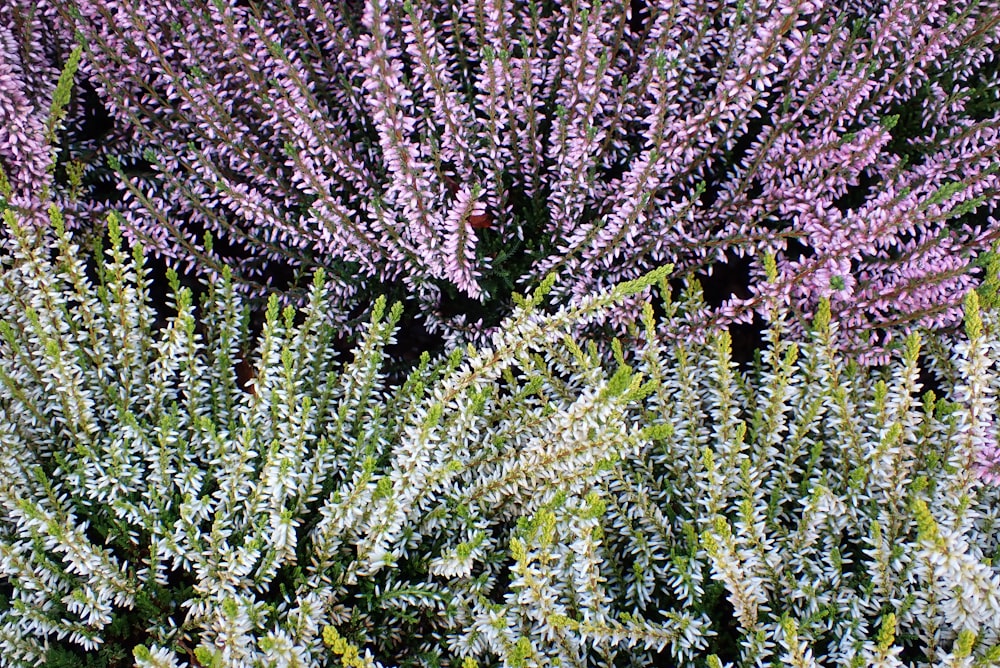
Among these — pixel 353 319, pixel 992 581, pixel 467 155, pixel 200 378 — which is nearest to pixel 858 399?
pixel 992 581

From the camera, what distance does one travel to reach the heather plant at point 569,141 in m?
1.78

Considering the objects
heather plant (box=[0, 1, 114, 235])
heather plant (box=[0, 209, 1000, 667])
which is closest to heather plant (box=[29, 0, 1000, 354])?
heather plant (box=[0, 1, 114, 235])

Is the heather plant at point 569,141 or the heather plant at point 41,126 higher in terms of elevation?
the heather plant at point 569,141

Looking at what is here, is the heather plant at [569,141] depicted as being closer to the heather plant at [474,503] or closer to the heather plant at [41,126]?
the heather plant at [41,126]

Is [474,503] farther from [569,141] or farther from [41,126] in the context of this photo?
[41,126]

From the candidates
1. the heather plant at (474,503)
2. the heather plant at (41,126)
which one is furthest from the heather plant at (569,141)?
the heather plant at (474,503)

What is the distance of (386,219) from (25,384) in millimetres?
918

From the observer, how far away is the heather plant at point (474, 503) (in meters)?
1.47

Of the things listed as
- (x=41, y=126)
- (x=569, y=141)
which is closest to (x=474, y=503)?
(x=569, y=141)

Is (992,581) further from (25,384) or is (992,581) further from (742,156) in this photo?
(25,384)

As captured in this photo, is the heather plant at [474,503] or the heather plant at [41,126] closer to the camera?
the heather plant at [474,503]

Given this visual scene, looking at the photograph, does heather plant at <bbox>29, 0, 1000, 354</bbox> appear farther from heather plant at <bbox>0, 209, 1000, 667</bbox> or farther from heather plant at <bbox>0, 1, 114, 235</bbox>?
heather plant at <bbox>0, 209, 1000, 667</bbox>

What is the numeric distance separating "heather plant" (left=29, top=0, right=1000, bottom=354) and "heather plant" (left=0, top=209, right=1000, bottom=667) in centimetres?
21

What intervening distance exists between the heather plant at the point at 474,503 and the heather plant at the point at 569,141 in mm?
214
